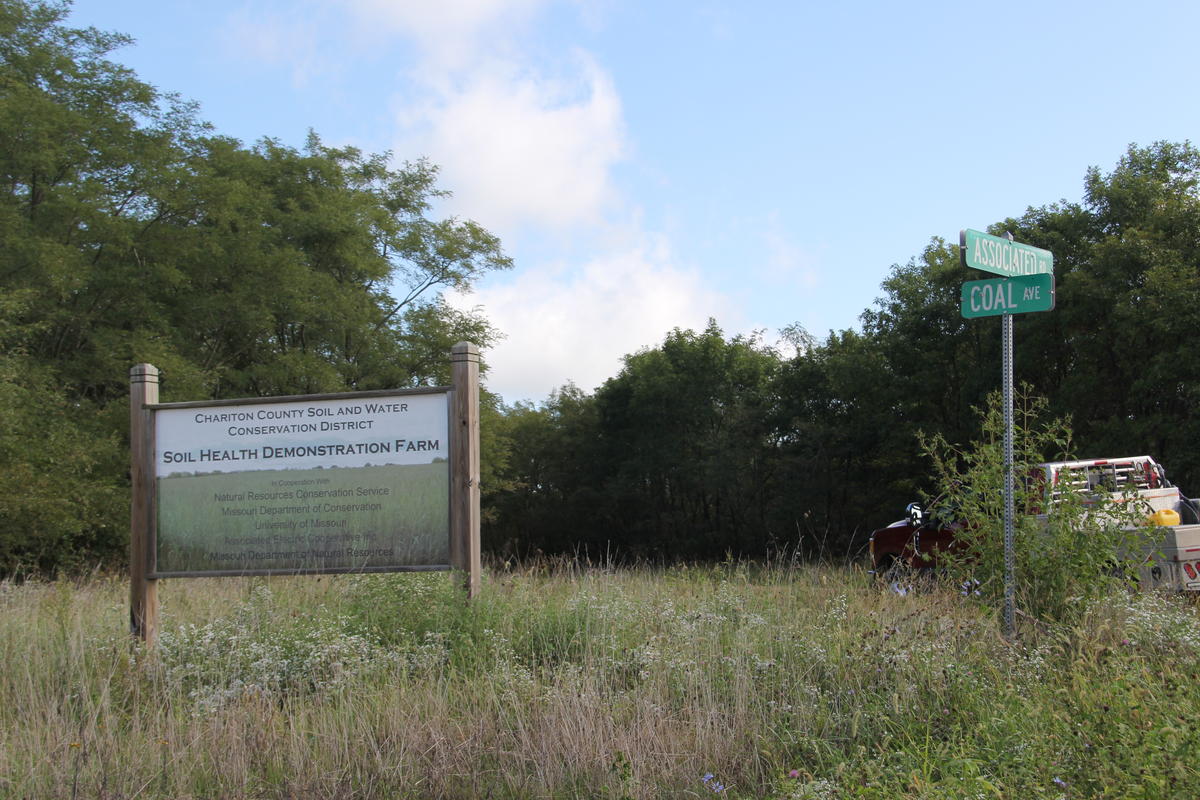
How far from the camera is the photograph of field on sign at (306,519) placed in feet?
22.9

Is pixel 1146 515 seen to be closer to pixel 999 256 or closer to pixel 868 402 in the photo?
pixel 999 256

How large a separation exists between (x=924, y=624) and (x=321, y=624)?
141 inches

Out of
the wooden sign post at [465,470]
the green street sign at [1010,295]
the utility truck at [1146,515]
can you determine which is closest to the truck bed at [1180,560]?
the utility truck at [1146,515]

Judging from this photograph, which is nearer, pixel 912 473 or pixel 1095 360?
pixel 1095 360

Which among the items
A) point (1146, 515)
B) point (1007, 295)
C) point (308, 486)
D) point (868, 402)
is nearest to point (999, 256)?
point (1007, 295)

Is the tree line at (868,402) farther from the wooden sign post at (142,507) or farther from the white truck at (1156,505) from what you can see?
the wooden sign post at (142,507)

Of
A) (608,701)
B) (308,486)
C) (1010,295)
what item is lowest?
(608,701)

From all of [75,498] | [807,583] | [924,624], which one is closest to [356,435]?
[807,583]

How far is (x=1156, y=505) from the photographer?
10969 mm

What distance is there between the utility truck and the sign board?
3.32m

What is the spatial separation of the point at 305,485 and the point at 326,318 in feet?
90.3

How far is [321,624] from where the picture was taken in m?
6.27

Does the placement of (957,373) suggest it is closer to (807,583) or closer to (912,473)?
(912,473)

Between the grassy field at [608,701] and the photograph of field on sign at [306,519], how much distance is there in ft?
0.99
